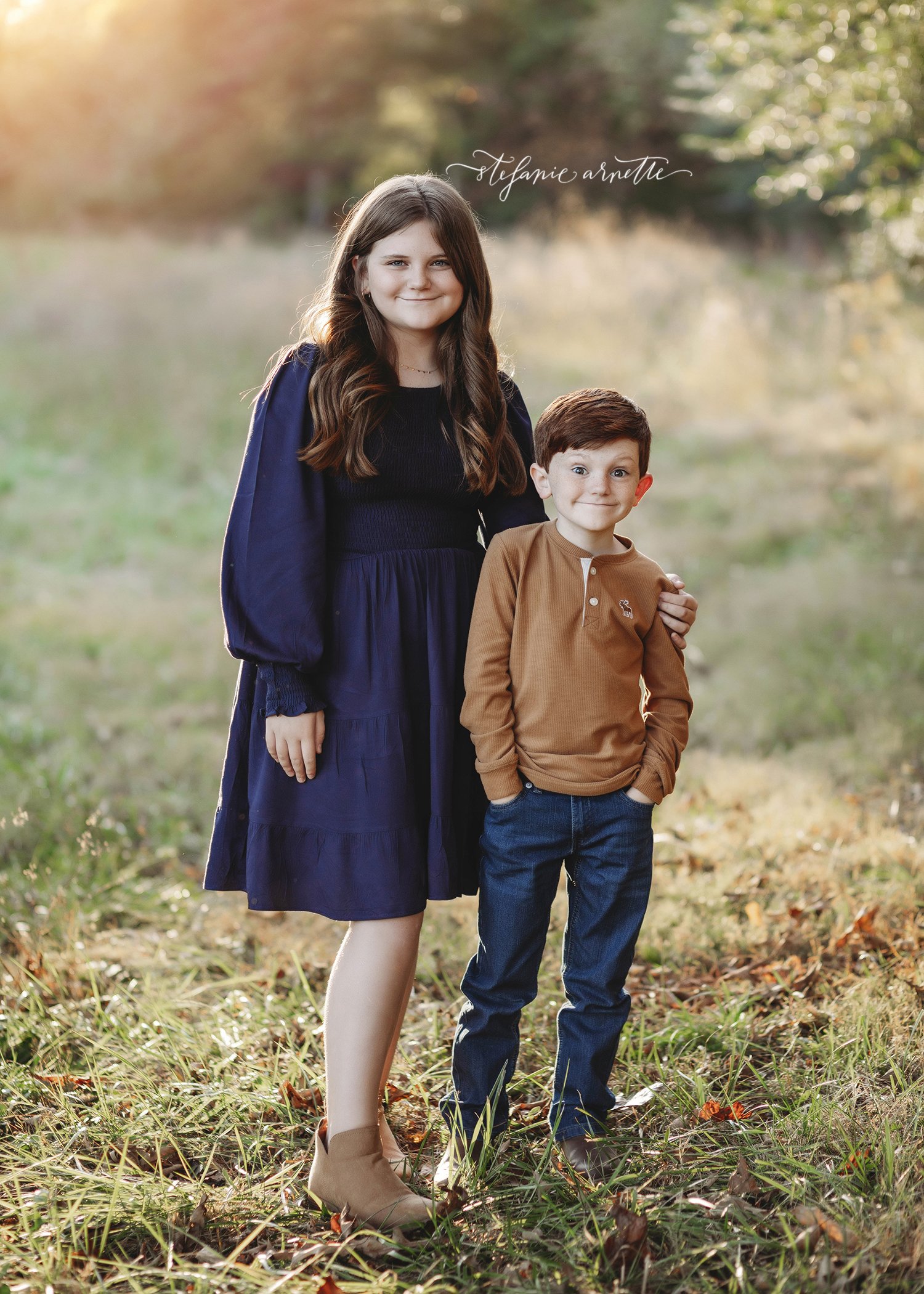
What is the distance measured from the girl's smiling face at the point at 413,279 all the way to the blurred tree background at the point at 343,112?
14652mm

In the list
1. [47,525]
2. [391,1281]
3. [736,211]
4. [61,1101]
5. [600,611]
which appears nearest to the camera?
[391,1281]

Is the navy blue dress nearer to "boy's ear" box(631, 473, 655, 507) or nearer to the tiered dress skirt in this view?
the tiered dress skirt

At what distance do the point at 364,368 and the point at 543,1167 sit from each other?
170cm

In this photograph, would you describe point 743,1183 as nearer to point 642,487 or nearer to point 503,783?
point 503,783

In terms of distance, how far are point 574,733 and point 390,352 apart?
35.9 inches

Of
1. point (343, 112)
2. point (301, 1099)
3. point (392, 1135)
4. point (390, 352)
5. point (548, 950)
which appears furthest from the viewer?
point (343, 112)

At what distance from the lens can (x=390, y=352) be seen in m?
2.46

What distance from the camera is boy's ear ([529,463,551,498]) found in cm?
240

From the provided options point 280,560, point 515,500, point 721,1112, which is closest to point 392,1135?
point 721,1112

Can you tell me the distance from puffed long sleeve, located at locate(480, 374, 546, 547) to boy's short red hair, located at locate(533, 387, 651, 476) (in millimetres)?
250

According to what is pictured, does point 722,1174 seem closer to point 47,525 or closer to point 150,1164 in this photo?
point 150,1164

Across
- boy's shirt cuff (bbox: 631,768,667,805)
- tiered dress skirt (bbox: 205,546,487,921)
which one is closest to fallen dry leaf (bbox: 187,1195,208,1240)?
tiered dress skirt (bbox: 205,546,487,921)

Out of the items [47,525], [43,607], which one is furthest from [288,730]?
[47,525]

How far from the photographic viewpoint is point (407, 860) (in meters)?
2.35
